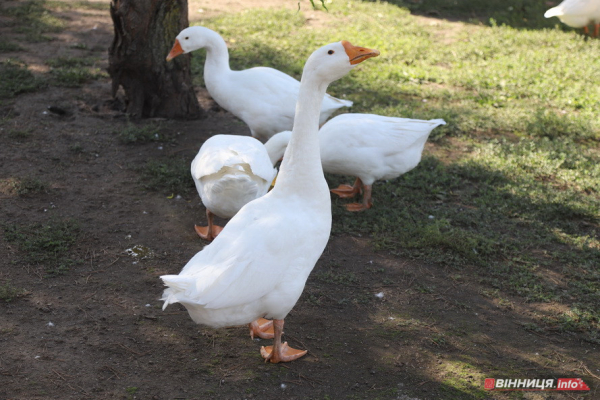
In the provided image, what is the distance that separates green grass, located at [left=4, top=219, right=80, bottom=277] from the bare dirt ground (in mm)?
46

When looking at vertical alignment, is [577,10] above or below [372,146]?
above

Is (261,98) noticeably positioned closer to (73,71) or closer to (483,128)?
(483,128)

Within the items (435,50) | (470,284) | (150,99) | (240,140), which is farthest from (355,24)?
(470,284)

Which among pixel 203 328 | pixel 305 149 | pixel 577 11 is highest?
pixel 577 11

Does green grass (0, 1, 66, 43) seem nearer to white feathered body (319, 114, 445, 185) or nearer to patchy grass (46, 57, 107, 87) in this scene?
patchy grass (46, 57, 107, 87)

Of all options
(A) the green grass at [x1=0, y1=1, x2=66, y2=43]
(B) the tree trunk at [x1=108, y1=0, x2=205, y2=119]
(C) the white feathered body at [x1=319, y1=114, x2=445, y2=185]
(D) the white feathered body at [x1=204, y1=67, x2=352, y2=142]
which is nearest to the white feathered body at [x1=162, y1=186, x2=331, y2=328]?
(C) the white feathered body at [x1=319, y1=114, x2=445, y2=185]

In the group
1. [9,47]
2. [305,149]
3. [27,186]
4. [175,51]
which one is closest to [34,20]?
[9,47]

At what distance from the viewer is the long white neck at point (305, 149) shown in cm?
334

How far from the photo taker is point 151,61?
6.26m

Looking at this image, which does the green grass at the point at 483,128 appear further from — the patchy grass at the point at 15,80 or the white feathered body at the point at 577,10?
the patchy grass at the point at 15,80

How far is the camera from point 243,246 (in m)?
3.14

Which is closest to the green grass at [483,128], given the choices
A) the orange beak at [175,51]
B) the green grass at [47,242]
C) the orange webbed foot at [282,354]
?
the orange webbed foot at [282,354]

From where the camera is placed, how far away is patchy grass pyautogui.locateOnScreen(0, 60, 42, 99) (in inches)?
263

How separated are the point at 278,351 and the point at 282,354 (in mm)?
44
